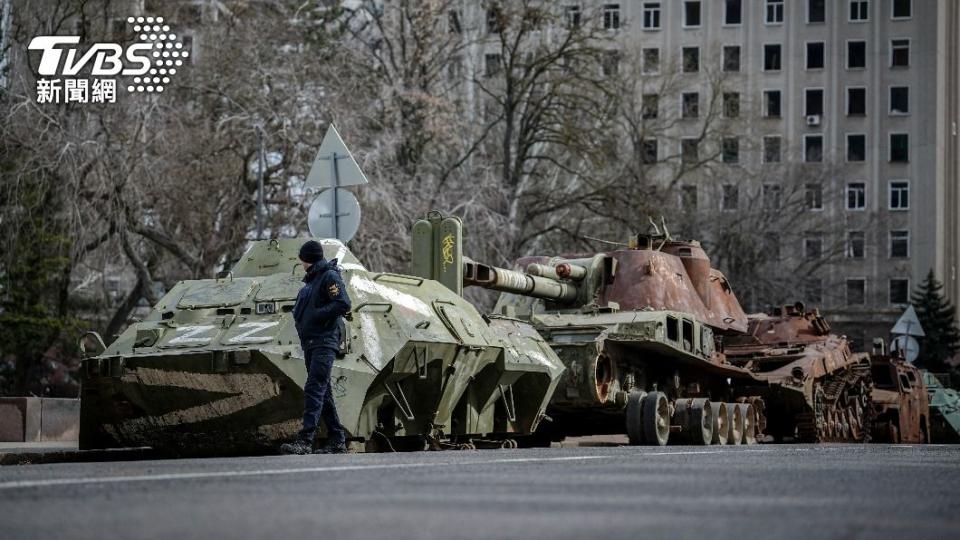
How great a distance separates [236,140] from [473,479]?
22421mm

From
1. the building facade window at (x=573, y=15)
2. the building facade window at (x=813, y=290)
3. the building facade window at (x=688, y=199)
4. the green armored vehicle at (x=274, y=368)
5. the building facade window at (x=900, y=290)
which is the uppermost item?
the building facade window at (x=573, y=15)

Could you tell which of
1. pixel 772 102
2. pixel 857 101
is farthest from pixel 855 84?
pixel 772 102

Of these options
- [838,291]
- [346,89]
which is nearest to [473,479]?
[346,89]

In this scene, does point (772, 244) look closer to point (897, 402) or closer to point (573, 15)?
point (573, 15)

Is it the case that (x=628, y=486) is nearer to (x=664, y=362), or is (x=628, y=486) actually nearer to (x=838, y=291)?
(x=664, y=362)

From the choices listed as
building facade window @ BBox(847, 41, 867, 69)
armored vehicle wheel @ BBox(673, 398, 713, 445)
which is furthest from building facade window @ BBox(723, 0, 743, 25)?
armored vehicle wheel @ BBox(673, 398, 713, 445)

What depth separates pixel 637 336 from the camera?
22.7m

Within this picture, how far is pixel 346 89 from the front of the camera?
33250mm

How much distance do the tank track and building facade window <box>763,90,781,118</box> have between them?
51100mm

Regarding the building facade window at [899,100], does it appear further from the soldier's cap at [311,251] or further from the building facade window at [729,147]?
the soldier's cap at [311,251]

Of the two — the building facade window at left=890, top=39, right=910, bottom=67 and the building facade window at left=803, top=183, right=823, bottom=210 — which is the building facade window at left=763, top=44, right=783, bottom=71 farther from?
the building facade window at left=803, top=183, right=823, bottom=210

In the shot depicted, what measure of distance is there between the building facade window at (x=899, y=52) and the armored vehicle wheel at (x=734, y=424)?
6040 centimetres

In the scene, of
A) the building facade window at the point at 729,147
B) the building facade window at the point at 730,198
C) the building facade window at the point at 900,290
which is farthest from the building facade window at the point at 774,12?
the building facade window at the point at 730,198

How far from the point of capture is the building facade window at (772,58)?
81875mm
